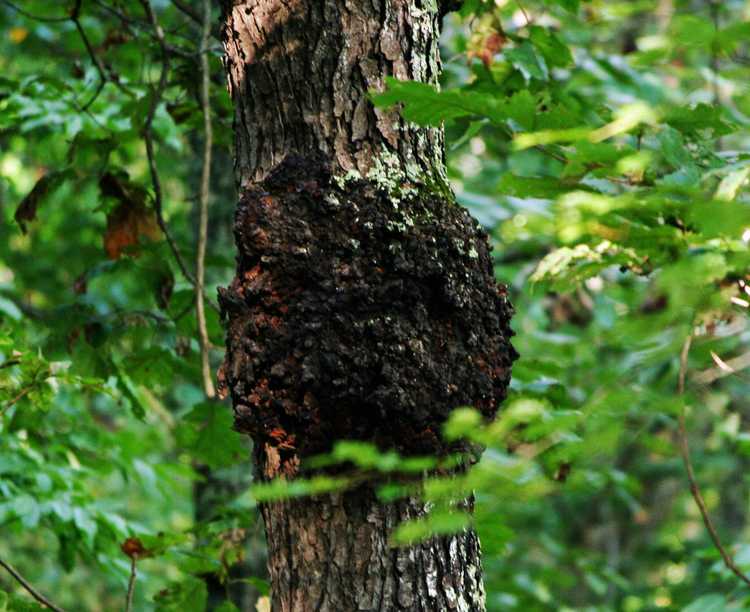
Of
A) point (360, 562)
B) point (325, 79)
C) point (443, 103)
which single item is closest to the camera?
point (443, 103)

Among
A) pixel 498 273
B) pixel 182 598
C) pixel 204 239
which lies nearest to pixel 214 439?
pixel 182 598

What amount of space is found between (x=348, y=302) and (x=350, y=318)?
30mm

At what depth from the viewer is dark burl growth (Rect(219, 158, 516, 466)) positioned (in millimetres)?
1811

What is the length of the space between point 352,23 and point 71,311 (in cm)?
168

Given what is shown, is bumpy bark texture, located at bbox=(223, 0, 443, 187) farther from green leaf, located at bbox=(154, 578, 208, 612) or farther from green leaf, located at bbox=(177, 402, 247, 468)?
green leaf, located at bbox=(154, 578, 208, 612)

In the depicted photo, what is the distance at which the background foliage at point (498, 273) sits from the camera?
4.79 feet

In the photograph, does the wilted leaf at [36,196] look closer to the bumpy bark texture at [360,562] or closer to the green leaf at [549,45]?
the green leaf at [549,45]

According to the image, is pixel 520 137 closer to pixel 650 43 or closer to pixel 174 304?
pixel 174 304

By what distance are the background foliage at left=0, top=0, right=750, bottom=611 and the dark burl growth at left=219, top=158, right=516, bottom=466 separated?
0.30 ft

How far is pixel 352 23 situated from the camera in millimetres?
1968

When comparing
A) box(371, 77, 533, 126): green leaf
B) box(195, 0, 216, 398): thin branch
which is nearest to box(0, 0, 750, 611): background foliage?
box(371, 77, 533, 126): green leaf

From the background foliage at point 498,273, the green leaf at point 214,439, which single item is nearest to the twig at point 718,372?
the background foliage at point 498,273

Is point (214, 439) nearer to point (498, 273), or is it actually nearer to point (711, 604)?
point (711, 604)

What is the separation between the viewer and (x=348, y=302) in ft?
6.00
